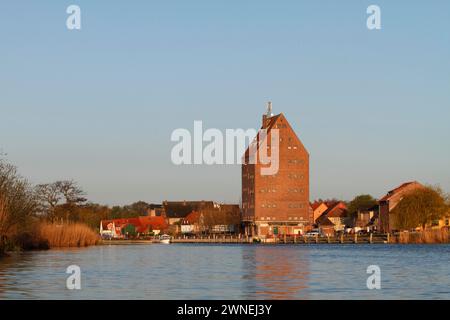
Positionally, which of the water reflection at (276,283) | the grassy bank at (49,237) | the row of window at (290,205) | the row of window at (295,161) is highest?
the row of window at (295,161)

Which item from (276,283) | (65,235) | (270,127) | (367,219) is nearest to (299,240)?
(270,127)

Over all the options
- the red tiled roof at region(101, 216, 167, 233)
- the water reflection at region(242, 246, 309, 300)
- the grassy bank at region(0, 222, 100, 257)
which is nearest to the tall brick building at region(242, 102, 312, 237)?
the red tiled roof at region(101, 216, 167, 233)

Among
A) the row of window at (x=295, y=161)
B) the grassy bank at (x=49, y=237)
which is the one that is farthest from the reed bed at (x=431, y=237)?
the row of window at (x=295, y=161)

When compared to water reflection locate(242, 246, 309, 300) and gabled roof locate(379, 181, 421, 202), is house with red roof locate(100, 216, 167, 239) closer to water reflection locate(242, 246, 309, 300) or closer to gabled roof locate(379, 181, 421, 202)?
gabled roof locate(379, 181, 421, 202)

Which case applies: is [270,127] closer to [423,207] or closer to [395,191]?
[395,191]

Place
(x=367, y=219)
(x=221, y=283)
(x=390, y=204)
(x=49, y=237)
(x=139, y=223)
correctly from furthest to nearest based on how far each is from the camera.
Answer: (x=139, y=223), (x=367, y=219), (x=390, y=204), (x=49, y=237), (x=221, y=283)

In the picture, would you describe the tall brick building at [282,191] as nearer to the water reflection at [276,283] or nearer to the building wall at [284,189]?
the building wall at [284,189]

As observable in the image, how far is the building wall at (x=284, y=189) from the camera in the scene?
156625 mm

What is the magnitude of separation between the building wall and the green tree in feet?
116

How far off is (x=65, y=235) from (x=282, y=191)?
7834 cm

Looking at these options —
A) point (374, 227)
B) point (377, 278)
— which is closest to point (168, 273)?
point (377, 278)

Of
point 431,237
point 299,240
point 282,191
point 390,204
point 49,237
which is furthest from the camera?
point 282,191

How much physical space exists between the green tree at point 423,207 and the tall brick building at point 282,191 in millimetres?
35513

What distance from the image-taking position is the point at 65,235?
278 feet
